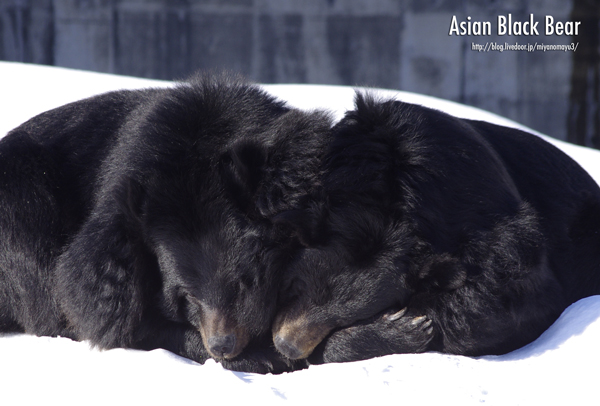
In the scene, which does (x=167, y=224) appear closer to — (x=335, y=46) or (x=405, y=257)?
(x=405, y=257)

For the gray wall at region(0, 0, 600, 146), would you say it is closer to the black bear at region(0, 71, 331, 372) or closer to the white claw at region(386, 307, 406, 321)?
the black bear at region(0, 71, 331, 372)

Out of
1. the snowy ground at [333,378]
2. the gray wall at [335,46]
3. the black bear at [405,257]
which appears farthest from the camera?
the gray wall at [335,46]

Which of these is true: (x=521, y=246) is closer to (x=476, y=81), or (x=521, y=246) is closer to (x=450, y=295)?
(x=450, y=295)

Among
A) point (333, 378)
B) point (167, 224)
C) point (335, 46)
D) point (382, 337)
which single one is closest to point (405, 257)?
point (382, 337)

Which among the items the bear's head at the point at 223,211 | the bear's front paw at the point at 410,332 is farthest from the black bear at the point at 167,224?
the bear's front paw at the point at 410,332

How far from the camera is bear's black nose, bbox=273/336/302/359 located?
117 inches

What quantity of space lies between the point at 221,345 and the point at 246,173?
87cm

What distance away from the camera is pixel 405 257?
2.95 meters

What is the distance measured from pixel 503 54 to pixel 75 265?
9376 mm

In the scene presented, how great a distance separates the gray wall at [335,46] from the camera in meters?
10.6

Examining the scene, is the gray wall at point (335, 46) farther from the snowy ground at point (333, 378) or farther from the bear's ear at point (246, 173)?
the snowy ground at point (333, 378)

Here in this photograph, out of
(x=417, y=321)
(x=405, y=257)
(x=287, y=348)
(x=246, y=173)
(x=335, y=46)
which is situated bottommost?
(x=287, y=348)

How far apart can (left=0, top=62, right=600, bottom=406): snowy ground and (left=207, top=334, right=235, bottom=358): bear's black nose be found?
14 cm

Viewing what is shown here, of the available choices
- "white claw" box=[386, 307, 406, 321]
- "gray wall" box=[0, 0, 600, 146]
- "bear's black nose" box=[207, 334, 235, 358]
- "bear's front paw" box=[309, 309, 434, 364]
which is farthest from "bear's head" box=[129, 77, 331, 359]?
"gray wall" box=[0, 0, 600, 146]
